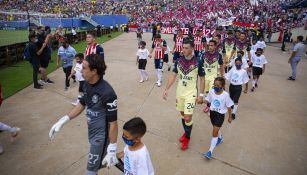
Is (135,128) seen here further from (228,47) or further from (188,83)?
(228,47)

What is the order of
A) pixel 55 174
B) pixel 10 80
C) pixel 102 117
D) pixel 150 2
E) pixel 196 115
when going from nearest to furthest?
pixel 102 117 → pixel 55 174 → pixel 196 115 → pixel 10 80 → pixel 150 2

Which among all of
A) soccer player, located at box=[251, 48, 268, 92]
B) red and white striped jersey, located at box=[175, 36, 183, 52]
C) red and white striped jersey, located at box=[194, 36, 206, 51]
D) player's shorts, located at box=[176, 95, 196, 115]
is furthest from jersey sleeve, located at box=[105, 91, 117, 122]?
red and white striped jersey, located at box=[194, 36, 206, 51]

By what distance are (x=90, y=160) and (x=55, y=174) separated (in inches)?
68.1

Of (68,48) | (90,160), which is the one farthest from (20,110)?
(90,160)

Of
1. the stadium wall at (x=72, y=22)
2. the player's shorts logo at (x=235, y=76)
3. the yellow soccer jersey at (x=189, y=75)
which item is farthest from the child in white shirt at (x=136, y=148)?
the stadium wall at (x=72, y=22)

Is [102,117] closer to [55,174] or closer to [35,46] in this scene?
[55,174]

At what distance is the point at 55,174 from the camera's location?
4.42 meters

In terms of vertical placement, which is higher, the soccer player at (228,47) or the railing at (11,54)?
the soccer player at (228,47)

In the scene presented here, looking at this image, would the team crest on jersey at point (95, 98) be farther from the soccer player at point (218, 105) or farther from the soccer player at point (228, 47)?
the soccer player at point (228, 47)

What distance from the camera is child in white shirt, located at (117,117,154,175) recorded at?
275 centimetres

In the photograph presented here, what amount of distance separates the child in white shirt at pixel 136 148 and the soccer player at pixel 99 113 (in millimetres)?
246

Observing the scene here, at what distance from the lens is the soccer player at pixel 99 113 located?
2951mm

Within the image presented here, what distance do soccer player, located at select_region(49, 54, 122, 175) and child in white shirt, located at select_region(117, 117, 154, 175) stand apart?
25cm

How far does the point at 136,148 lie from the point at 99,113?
2.19 ft
